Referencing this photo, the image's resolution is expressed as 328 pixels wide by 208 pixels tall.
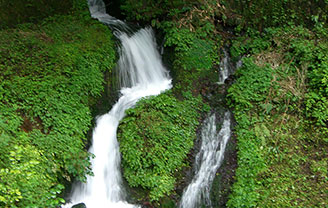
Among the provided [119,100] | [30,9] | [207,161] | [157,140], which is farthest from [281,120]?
[30,9]

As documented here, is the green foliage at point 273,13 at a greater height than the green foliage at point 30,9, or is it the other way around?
the green foliage at point 30,9

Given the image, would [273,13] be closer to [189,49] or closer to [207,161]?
[189,49]

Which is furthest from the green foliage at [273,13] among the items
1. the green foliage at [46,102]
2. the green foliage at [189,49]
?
the green foliage at [46,102]

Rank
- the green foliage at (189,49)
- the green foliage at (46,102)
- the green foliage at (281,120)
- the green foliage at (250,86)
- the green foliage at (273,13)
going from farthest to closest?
1. the green foliage at (273,13)
2. the green foliage at (189,49)
3. the green foliage at (250,86)
4. the green foliage at (281,120)
5. the green foliage at (46,102)

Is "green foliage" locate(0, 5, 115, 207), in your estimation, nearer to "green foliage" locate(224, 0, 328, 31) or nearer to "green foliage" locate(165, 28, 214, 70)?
"green foliage" locate(165, 28, 214, 70)

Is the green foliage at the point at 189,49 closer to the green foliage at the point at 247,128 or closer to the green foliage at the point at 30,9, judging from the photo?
the green foliage at the point at 247,128

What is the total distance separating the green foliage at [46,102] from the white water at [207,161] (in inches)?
95.6

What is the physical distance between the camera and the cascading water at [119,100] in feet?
22.8

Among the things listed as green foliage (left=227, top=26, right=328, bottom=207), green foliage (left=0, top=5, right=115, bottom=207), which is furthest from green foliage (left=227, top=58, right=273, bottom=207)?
green foliage (left=0, top=5, right=115, bottom=207)

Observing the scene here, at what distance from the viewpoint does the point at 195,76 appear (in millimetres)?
9570

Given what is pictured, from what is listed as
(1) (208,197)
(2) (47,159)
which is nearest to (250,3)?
(1) (208,197)

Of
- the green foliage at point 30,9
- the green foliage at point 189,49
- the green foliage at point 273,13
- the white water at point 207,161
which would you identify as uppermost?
the green foliage at point 30,9

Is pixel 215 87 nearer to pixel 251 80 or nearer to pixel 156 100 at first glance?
pixel 251 80

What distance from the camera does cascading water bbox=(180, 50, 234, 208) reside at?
718 cm
